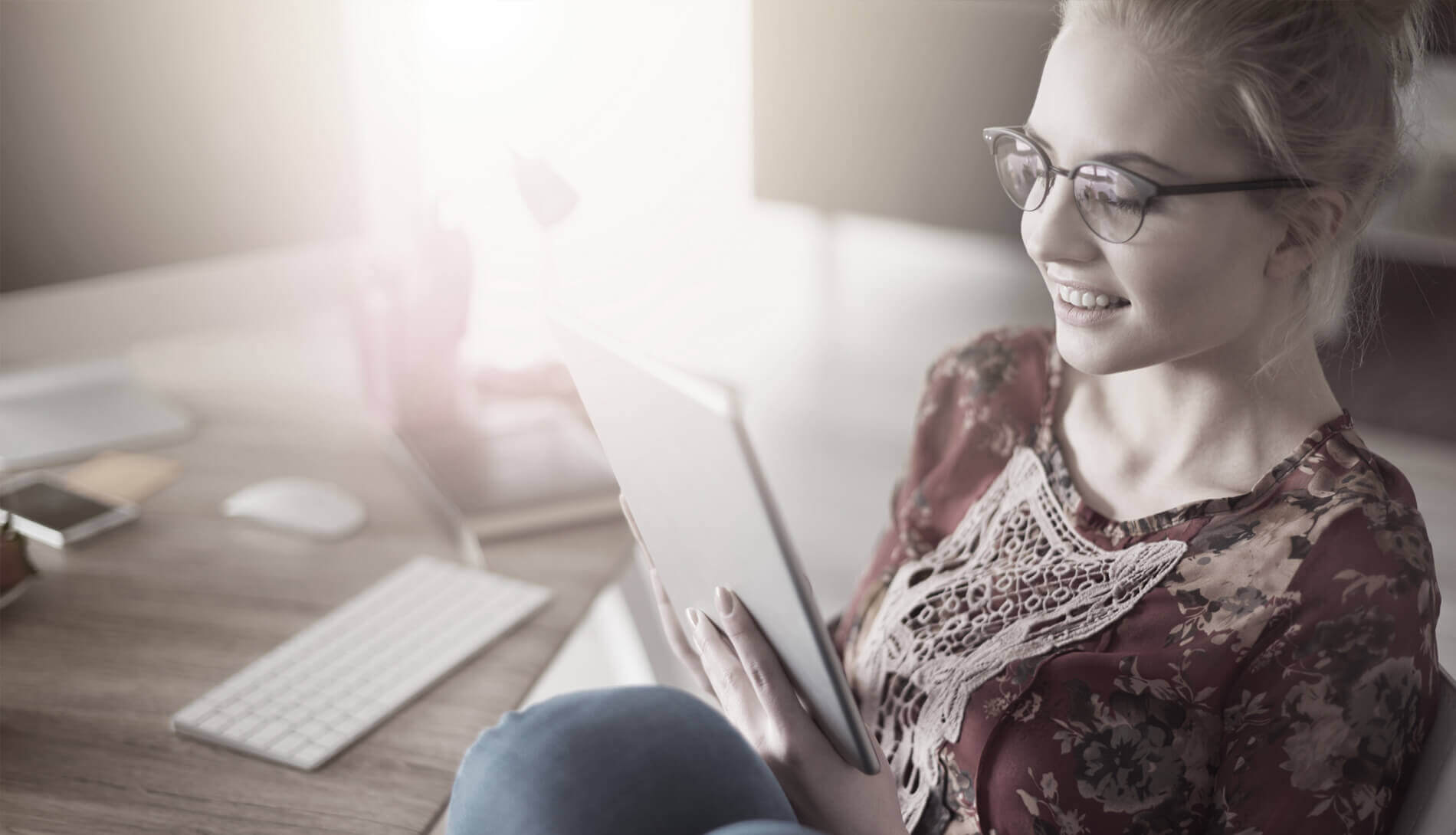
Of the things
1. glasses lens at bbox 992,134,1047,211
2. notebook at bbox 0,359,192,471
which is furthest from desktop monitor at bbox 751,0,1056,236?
notebook at bbox 0,359,192,471

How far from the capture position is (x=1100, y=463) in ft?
3.10

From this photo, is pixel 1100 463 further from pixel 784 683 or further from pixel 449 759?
pixel 449 759

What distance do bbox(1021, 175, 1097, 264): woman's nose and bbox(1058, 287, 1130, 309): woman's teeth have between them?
0.03m

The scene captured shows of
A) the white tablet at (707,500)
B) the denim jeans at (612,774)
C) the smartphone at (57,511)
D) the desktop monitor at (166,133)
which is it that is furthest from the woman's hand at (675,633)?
the desktop monitor at (166,133)

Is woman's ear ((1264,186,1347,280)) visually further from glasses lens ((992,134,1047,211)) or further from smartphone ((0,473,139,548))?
smartphone ((0,473,139,548))

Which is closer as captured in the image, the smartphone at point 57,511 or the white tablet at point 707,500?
the white tablet at point 707,500

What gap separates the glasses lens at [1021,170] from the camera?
2.64 feet

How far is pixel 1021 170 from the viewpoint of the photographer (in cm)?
83

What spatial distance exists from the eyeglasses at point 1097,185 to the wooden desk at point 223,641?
0.54m

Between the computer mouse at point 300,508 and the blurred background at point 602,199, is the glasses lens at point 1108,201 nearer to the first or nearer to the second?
the blurred background at point 602,199

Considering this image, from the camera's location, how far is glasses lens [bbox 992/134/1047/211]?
31.7 inches

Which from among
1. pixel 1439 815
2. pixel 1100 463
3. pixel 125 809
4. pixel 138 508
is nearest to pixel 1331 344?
pixel 1100 463

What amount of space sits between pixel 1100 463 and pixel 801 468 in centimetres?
88

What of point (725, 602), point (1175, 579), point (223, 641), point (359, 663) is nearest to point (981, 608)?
point (1175, 579)
